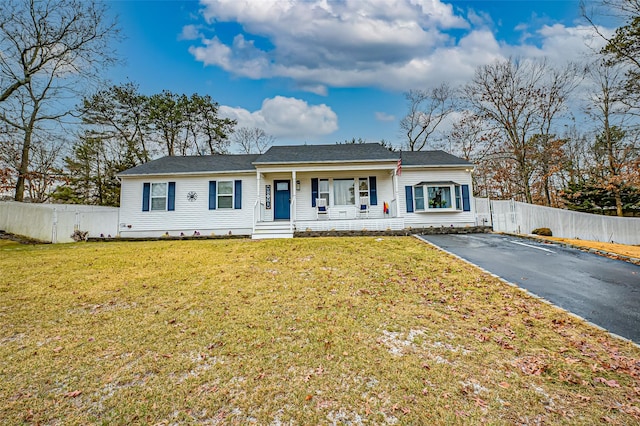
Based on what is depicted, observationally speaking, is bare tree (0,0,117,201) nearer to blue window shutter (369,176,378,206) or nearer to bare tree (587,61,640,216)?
blue window shutter (369,176,378,206)

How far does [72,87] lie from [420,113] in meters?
26.0

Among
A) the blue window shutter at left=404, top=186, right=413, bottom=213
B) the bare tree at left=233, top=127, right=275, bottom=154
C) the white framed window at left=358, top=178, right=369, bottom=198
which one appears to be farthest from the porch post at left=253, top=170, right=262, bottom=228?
the bare tree at left=233, top=127, right=275, bottom=154

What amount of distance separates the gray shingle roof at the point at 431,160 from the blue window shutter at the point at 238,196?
8.93 m

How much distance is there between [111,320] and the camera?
436cm

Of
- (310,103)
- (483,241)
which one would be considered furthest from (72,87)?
(483,241)

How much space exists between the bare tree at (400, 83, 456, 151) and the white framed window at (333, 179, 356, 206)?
49.8ft

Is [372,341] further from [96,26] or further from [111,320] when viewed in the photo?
[96,26]

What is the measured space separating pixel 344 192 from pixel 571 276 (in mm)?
10228

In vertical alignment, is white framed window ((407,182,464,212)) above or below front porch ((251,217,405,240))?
above

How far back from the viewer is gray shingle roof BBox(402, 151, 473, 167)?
15.6 m

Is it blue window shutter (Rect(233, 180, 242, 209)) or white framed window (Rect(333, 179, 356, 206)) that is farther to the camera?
white framed window (Rect(333, 179, 356, 206))

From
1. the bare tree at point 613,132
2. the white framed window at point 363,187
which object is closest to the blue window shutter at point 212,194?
the white framed window at point 363,187

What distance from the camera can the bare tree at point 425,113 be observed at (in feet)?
87.1

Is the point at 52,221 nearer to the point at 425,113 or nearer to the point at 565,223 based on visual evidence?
the point at 565,223
